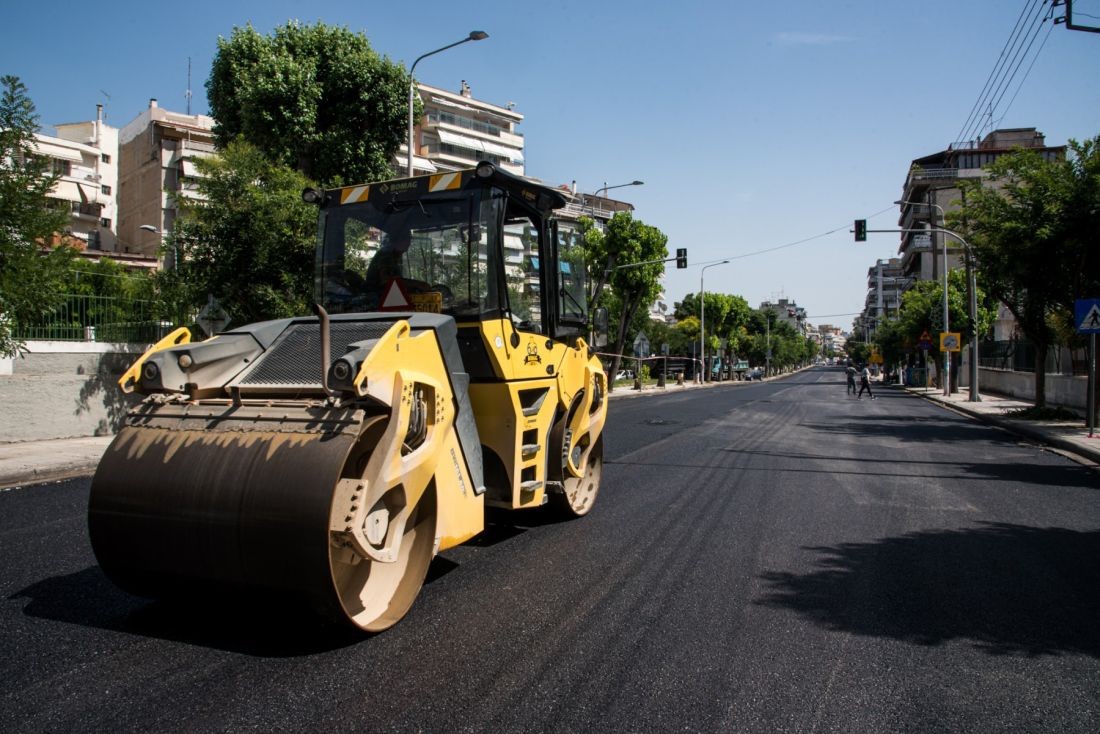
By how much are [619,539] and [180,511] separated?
11.8 ft

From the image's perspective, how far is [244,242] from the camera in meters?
14.6

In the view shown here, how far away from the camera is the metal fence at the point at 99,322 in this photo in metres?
13.2

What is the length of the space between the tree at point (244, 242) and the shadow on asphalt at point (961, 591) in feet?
37.2

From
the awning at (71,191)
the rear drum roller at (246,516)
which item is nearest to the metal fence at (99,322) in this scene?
the rear drum roller at (246,516)


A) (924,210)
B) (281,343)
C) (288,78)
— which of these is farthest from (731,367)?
(281,343)

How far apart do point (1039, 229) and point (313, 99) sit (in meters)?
17.6

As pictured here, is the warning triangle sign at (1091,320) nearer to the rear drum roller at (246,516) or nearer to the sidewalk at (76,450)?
the sidewalk at (76,450)

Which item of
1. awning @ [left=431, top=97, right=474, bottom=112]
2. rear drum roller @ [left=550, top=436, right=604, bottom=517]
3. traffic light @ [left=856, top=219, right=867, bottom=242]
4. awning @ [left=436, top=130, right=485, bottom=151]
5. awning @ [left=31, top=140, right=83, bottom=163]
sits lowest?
rear drum roller @ [left=550, top=436, right=604, bottom=517]

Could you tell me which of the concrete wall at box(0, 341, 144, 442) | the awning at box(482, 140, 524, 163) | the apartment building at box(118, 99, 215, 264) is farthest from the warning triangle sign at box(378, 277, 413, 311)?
the awning at box(482, 140, 524, 163)

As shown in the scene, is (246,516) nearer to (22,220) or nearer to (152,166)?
(22,220)

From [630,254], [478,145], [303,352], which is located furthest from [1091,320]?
[478,145]

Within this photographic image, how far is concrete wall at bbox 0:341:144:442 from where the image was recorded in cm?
1254

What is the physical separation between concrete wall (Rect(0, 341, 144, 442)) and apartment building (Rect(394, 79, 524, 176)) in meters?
50.0

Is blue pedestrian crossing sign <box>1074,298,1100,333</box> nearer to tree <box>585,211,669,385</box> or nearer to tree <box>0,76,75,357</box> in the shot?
tree <box>0,76,75,357</box>
